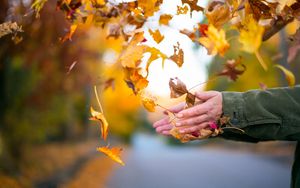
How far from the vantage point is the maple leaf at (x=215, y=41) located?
59.1 inches

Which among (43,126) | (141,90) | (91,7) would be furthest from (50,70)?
(141,90)

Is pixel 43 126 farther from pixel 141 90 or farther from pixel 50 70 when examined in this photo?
pixel 141 90

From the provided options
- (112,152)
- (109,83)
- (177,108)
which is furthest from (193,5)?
(109,83)

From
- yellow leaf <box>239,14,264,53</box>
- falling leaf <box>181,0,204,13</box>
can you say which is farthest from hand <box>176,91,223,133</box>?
falling leaf <box>181,0,204,13</box>

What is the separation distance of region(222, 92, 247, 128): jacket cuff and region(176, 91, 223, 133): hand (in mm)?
25

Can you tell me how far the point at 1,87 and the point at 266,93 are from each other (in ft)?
16.9

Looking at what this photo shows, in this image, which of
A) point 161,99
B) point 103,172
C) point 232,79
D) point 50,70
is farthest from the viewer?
point 103,172

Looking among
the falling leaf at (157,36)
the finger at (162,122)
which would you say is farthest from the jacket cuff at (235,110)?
the falling leaf at (157,36)

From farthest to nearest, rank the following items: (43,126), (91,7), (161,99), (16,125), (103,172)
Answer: (103,172)
(43,126)
(16,125)
(91,7)
(161,99)

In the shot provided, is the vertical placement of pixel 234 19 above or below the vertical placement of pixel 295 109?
above

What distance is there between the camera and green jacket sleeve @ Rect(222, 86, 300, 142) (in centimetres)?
164

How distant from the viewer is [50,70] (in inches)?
303

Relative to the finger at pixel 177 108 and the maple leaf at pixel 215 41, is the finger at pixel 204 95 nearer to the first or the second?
the finger at pixel 177 108

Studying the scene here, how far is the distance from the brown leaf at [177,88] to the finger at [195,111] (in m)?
0.08
